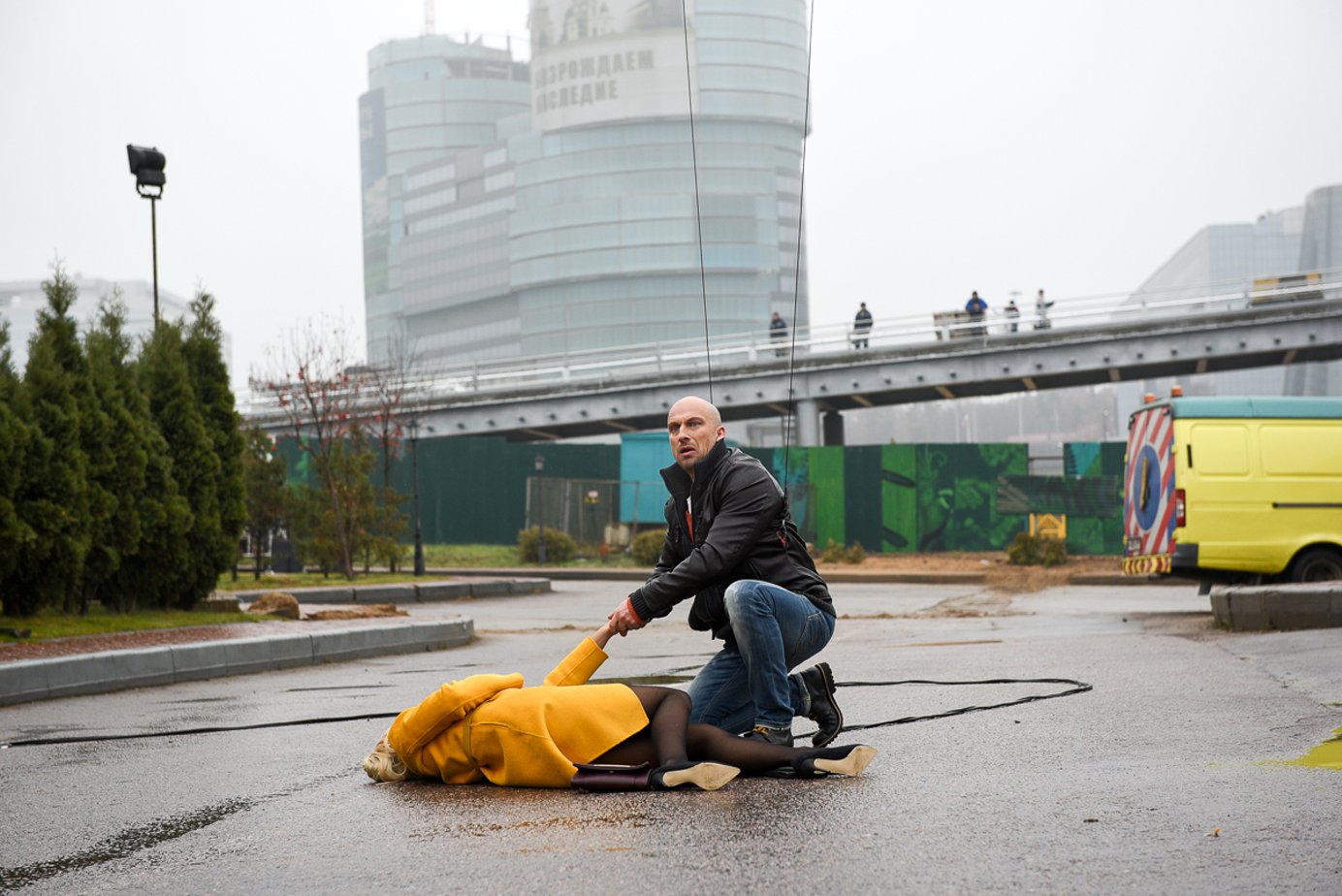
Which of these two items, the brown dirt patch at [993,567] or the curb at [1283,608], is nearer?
the curb at [1283,608]

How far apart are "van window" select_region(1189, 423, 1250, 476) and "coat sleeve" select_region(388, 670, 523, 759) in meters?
11.9

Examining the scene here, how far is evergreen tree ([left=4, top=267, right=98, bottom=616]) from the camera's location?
1300 centimetres

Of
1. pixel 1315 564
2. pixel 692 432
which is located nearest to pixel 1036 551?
pixel 1315 564

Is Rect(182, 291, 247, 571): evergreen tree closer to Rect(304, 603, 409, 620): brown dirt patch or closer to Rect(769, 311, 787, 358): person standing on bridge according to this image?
Rect(304, 603, 409, 620): brown dirt patch

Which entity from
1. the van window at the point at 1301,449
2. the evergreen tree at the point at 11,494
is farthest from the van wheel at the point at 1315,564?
the evergreen tree at the point at 11,494

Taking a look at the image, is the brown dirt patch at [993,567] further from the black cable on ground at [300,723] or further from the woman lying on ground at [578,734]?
the woman lying on ground at [578,734]

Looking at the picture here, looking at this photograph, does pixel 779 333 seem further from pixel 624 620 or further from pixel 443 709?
pixel 443 709

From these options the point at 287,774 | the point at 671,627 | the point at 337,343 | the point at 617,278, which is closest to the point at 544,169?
the point at 617,278

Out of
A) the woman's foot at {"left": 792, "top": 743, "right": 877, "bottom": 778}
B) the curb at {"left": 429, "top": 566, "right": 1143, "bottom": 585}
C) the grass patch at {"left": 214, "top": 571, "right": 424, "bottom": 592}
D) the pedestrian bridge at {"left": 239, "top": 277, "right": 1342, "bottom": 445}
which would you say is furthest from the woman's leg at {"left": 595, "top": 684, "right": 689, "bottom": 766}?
the pedestrian bridge at {"left": 239, "top": 277, "right": 1342, "bottom": 445}

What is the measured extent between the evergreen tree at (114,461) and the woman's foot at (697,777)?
1033 centimetres

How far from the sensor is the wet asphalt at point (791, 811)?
12.6 ft

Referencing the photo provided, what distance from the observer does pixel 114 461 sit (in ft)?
46.5

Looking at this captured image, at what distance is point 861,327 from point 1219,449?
34299 mm

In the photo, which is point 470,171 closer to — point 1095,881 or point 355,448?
point 355,448
